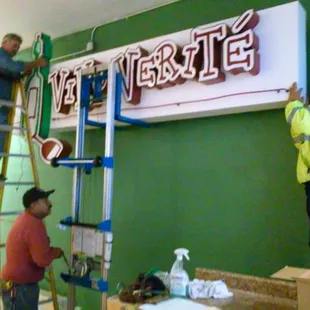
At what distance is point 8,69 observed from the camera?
10.1ft

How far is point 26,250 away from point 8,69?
4.81 feet

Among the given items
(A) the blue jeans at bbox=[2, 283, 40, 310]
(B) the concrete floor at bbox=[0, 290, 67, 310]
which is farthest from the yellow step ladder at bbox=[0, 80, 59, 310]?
(A) the blue jeans at bbox=[2, 283, 40, 310]

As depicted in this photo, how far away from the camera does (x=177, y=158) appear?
276 centimetres

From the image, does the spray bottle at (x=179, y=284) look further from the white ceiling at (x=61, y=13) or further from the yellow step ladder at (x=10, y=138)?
the white ceiling at (x=61, y=13)

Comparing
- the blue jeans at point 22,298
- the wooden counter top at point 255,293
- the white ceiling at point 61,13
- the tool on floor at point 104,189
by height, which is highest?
the white ceiling at point 61,13

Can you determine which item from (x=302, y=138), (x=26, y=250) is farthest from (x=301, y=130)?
(x=26, y=250)

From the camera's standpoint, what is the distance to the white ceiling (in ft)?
9.80

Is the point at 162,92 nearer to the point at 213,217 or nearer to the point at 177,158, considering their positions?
the point at 177,158

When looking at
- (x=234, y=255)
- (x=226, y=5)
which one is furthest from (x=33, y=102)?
(x=234, y=255)

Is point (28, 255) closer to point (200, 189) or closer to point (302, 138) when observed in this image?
point (200, 189)

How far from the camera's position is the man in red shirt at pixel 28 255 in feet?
7.97

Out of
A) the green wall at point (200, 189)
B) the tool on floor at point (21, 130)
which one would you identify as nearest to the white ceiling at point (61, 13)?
the green wall at point (200, 189)

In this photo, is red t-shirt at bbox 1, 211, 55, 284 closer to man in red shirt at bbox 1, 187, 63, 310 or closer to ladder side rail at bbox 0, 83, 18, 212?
man in red shirt at bbox 1, 187, 63, 310

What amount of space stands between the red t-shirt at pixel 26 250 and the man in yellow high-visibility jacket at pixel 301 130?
5.16ft
